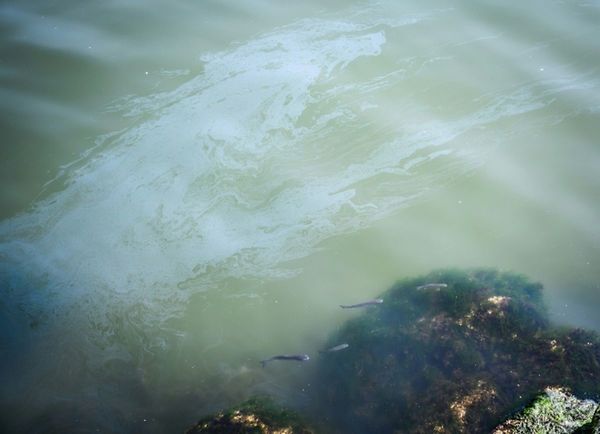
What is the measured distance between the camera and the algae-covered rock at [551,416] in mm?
2238

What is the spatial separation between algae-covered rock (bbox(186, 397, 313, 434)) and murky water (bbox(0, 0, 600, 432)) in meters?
0.36

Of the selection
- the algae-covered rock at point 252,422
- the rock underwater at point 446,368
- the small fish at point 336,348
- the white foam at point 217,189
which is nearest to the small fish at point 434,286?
the rock underwater at point 446,368

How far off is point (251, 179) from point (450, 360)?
2684 mm

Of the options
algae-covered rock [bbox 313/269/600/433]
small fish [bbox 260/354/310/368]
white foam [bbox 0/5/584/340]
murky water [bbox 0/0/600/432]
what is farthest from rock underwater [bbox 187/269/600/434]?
white foam [bbox 0/5/584/340]

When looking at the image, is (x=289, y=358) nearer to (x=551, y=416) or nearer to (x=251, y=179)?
(x=551, y=416)

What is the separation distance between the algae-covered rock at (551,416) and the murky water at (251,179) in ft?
4.34

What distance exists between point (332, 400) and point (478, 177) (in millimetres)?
2771

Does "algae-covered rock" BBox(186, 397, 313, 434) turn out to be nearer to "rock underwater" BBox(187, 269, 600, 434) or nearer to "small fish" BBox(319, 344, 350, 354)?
"rock underwater" BBox(187, 269, 600, 434)

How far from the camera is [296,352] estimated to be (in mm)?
3705

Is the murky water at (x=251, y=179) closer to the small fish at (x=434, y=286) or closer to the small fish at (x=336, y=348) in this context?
the small fish at (x=336, y=348)

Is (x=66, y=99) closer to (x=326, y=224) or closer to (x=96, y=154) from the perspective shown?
(x=96, y=154)

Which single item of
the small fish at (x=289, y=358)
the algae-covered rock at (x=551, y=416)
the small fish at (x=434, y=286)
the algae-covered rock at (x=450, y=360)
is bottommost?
the small fish at (x=289, y=358)

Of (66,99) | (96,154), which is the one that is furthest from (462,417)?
(66,99)

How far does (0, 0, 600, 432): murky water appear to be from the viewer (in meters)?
3.70
